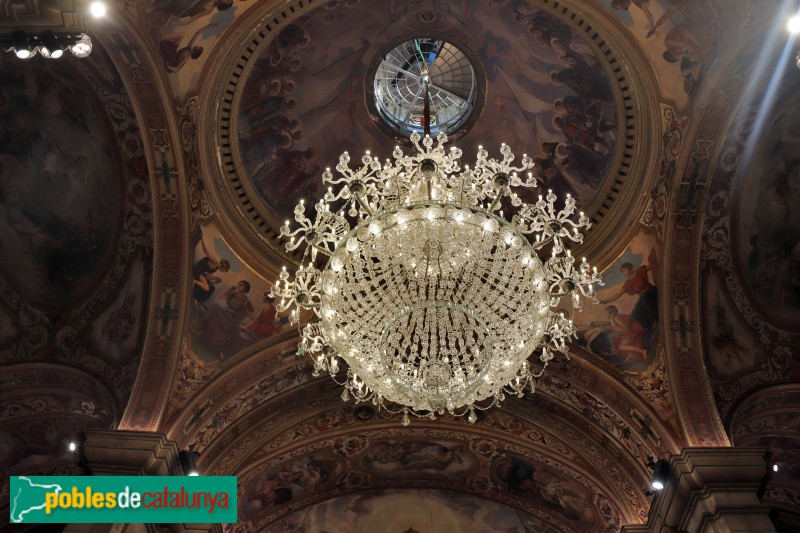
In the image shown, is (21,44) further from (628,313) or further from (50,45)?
(628,313)

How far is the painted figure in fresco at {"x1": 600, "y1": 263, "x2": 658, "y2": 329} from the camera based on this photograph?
1058cm

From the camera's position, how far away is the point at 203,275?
10641mm

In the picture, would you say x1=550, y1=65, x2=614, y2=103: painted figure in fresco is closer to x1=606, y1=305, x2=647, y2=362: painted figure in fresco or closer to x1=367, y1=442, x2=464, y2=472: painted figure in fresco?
x1=606, y1=305, x2=647, y2=362: painted figure in fresco

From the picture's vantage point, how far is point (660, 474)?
9.20 metres

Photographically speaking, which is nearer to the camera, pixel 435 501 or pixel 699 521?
pixel 699 521

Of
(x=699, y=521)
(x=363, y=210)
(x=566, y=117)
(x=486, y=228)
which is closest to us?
(x=486, y=228)

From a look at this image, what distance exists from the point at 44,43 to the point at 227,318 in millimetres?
5370

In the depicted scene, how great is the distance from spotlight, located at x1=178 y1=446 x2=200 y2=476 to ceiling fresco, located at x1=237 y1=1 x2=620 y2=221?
11.4ft

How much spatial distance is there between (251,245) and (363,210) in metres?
3.44

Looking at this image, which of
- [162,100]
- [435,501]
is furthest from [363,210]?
[435,501]

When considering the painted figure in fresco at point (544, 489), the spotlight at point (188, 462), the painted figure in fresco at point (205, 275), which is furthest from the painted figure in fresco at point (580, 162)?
the spotlight at point (188, 462)

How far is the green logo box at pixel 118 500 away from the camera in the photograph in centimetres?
793

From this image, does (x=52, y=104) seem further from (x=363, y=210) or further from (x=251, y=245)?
(x=363, y=210)

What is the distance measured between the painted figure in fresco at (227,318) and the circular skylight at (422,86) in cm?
329
